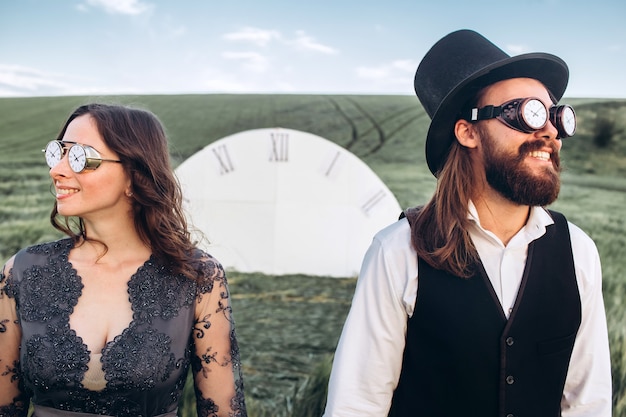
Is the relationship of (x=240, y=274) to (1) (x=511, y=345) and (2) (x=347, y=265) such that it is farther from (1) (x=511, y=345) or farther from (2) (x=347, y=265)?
(1) (x=511, y=345)

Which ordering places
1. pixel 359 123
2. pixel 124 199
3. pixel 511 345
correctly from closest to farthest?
pixel 511 345 < pixel 124 199 < pixel 359 123

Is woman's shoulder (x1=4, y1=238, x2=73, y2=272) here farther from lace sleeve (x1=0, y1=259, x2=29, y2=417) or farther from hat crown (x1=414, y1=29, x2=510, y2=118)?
hat crown (x1=414, y1=29, x2=510, y2=118)

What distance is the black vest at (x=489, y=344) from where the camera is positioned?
1.74 meters

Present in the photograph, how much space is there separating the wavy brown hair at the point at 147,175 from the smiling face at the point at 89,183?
1.0 inches

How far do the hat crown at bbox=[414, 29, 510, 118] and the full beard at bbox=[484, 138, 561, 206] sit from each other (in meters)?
0.27

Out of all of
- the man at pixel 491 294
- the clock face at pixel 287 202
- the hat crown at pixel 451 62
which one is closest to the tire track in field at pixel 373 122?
the clock face at pixel 287 202

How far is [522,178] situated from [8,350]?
1.59 m

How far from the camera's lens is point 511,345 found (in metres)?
1.73

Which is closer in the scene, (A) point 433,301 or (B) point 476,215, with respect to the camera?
(A) point 433,301

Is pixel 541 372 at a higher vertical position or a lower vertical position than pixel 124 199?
lower

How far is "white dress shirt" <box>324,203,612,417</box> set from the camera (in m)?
1.82

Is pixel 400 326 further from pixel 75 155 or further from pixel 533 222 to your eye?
pixel 75 155

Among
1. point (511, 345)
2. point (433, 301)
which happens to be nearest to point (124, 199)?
point (433, 301)

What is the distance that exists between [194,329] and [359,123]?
6576 mm
